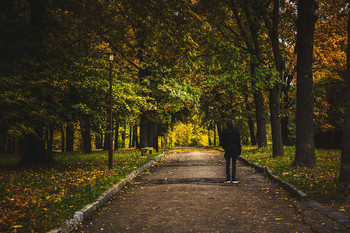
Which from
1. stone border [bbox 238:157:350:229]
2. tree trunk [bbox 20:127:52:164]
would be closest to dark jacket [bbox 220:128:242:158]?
stone border [bbox 238:157:350:229]

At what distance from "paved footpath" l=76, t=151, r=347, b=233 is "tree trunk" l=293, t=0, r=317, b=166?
2440 mm

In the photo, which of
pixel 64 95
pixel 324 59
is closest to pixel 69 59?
pixel 64 95

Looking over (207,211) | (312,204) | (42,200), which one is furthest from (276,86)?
(42,200)

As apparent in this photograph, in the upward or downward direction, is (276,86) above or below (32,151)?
above

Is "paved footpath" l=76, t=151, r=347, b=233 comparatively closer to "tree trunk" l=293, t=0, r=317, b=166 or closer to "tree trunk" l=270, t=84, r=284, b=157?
"tree trunk" l=293, t=0, r=317, b=166

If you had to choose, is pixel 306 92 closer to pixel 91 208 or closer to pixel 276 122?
pixel 276 122

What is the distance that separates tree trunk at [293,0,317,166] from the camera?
33.8 ft

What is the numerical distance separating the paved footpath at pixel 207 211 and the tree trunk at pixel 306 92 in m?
2.44

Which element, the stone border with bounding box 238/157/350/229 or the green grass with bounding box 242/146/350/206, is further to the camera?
the green grass with bounding box 242/146/350/206

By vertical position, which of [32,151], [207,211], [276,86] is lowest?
[207,211]

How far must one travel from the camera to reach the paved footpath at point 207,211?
497cm

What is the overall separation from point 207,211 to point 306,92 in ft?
21.5

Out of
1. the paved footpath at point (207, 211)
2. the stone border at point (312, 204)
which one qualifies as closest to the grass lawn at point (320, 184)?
the stone border at point (312, 204)

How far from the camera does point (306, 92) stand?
1034 cm
